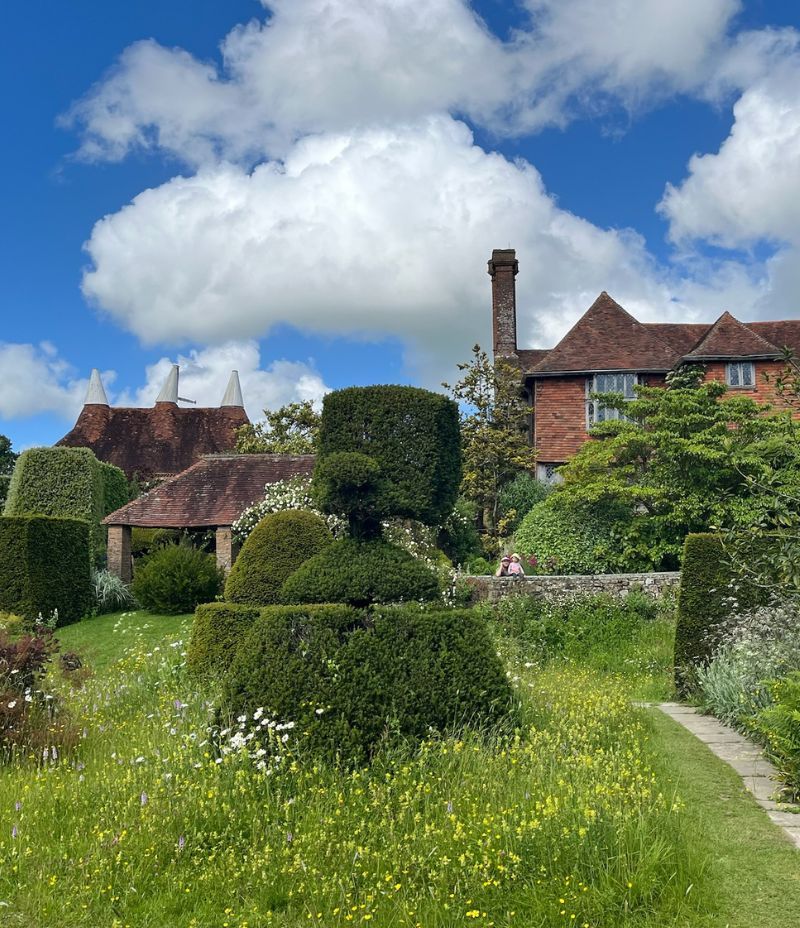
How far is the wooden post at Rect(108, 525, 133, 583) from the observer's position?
2142cm

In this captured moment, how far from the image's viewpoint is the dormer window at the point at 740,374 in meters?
26.3

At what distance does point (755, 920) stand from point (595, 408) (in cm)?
2386

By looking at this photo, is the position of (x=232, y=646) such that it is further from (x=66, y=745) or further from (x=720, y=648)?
(x=720, y=648)

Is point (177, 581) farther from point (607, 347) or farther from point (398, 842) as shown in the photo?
point (607, 347)

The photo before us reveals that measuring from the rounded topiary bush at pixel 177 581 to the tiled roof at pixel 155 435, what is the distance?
18678 millimetres

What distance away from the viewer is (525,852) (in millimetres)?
4223

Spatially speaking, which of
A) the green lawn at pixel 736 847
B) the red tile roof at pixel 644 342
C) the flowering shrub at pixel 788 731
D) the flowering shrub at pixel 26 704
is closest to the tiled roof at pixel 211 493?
the red tile roof at pixel 644 342

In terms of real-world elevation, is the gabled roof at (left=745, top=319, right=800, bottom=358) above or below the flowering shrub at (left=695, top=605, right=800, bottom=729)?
above

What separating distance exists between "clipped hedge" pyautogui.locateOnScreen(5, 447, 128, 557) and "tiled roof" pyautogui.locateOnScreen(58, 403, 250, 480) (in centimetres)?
1349

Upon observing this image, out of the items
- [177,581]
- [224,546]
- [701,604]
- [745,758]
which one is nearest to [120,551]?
[224,546]

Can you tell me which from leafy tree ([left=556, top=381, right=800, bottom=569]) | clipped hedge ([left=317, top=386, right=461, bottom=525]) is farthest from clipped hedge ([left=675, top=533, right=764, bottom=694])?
leafy tree ([left=556, top=381, right=800, bottom=569])

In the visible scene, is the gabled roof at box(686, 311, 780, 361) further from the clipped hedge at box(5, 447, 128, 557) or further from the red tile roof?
the clipped hedge at box(5, 447, 128, 557)

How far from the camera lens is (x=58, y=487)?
22594 mm

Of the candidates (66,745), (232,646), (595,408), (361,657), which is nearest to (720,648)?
(361,657)
